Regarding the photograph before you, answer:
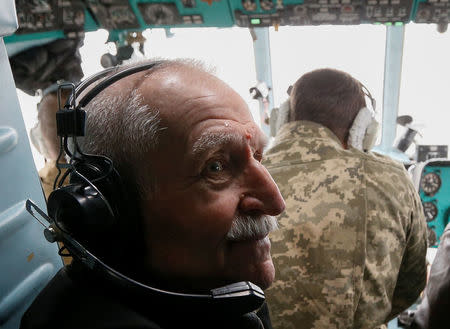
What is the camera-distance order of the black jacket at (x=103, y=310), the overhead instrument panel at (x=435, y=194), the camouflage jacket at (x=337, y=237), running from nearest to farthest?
the black jacket at (x=103, y=310), the camouflage jacket at (x=337, y=237), the overhead instrument panel at (x=435, y=194)

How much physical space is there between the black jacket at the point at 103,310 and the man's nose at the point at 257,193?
8.2 inches

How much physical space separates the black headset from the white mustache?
88mm

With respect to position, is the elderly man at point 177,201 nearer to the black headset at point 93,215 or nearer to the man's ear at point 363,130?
the black headset at point 93,215

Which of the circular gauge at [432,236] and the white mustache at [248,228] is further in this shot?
the circular gauge at [432,236]

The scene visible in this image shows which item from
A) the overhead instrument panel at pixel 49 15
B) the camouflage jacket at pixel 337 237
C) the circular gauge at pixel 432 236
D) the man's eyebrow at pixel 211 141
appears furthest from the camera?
the overhead instrument panel at pixel 49 15

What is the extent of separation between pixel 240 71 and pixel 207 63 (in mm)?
3378

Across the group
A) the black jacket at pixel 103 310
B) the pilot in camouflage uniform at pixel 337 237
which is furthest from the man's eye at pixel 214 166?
the pilot in camouflage uniform at pixel 337 237

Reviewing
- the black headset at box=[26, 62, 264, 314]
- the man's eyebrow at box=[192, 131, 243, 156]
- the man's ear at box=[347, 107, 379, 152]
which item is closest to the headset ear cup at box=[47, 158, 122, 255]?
the black headset at box=[26, 62, 264, 314]

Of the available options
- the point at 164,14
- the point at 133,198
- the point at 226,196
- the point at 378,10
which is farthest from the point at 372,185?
the point at 164,14

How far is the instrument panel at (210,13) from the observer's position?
2.59 m

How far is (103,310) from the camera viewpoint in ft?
1.96

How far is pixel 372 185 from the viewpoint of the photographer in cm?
137

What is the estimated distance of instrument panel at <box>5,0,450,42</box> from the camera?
8.51 ft

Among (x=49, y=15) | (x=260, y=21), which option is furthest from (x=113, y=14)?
(x=260, y=21)
